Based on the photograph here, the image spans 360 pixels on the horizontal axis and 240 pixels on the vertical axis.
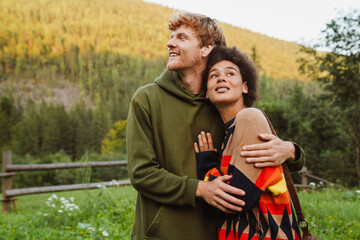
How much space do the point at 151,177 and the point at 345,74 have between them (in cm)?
1872

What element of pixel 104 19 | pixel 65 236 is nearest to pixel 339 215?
pixel 65 236

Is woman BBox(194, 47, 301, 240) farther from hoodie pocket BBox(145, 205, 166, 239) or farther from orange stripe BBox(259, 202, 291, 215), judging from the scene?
hoodie pocket BBox(145, 205, 166, 239)

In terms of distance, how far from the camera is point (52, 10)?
16750 centimetres

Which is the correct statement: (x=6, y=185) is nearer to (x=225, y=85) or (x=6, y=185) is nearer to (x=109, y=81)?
(x=225, y=85)

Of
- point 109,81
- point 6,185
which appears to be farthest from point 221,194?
point 109,81

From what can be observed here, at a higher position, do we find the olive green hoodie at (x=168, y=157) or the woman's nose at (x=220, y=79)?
the woman's nose at (x=220, y=79)

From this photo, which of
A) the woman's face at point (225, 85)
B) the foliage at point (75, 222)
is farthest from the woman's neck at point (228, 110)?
the foliage at point (75, 222)

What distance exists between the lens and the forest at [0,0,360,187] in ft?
58.3

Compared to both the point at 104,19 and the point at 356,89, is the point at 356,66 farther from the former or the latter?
the point at 104,19

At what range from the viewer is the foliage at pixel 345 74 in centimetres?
1703

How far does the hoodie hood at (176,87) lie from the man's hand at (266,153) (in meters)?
0.55

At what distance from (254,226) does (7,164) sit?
25.4 ft

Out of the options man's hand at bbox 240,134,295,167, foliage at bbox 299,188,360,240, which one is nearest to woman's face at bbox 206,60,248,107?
man's hand at bbox 240,134,295,167

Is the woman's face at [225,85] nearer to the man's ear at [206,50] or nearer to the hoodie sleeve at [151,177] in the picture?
the man's ear at [206,50]
